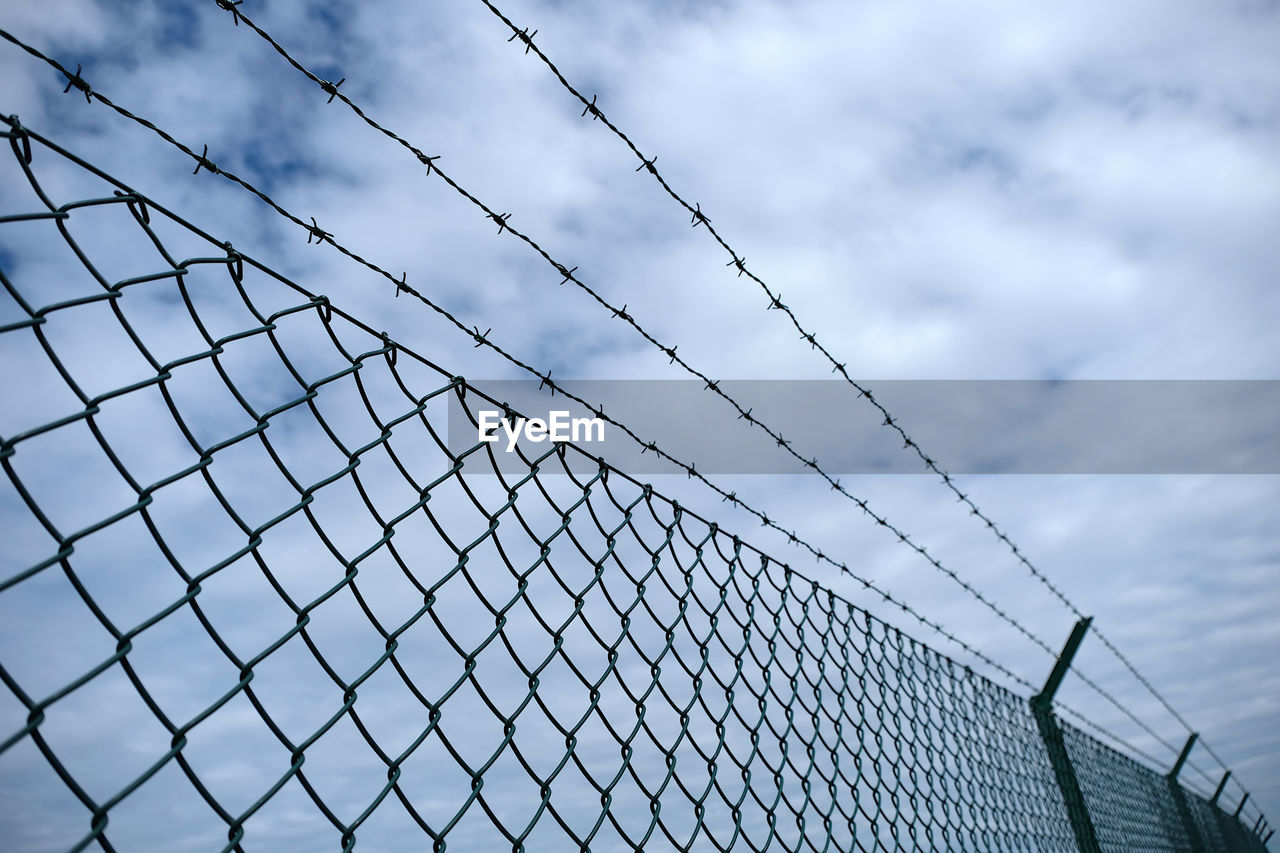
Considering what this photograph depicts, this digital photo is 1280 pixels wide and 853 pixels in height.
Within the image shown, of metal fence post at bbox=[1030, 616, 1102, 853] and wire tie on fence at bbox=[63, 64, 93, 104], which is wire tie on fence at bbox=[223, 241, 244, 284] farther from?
metal fence post at bbox=[1030, 616, 1102, 853]

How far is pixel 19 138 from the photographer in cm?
97

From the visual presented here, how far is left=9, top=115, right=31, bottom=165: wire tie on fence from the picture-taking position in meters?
0.97

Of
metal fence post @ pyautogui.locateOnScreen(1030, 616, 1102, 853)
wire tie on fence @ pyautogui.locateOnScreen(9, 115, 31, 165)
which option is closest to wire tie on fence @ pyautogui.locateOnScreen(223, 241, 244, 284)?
wire tie on fence @ pyautogui.locateOnScreen(9, 115, 31, 165)

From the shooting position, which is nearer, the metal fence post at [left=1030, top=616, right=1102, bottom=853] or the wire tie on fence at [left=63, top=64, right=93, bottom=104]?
the wire tie on fence at [left=63, top=64, right=93, bottom=104]

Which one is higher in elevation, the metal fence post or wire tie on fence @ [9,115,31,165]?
the metal fence post

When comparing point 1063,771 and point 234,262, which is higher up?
point 1063,771

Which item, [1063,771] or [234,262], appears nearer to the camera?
[234,262]

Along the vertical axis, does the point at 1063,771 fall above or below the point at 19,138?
above

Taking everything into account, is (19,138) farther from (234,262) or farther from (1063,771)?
(1063,771)

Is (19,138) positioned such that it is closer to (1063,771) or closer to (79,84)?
(79,84)

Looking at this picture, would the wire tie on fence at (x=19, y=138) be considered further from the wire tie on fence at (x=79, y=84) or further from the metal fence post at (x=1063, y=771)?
the metal fence post at (x=1063, y=771)

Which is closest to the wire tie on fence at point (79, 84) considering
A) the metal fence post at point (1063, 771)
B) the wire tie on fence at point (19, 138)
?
the wire tie on fence at point (19, 138)

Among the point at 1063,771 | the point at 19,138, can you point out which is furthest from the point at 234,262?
the point at 1063,771

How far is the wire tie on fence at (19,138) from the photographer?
0.97 metres
